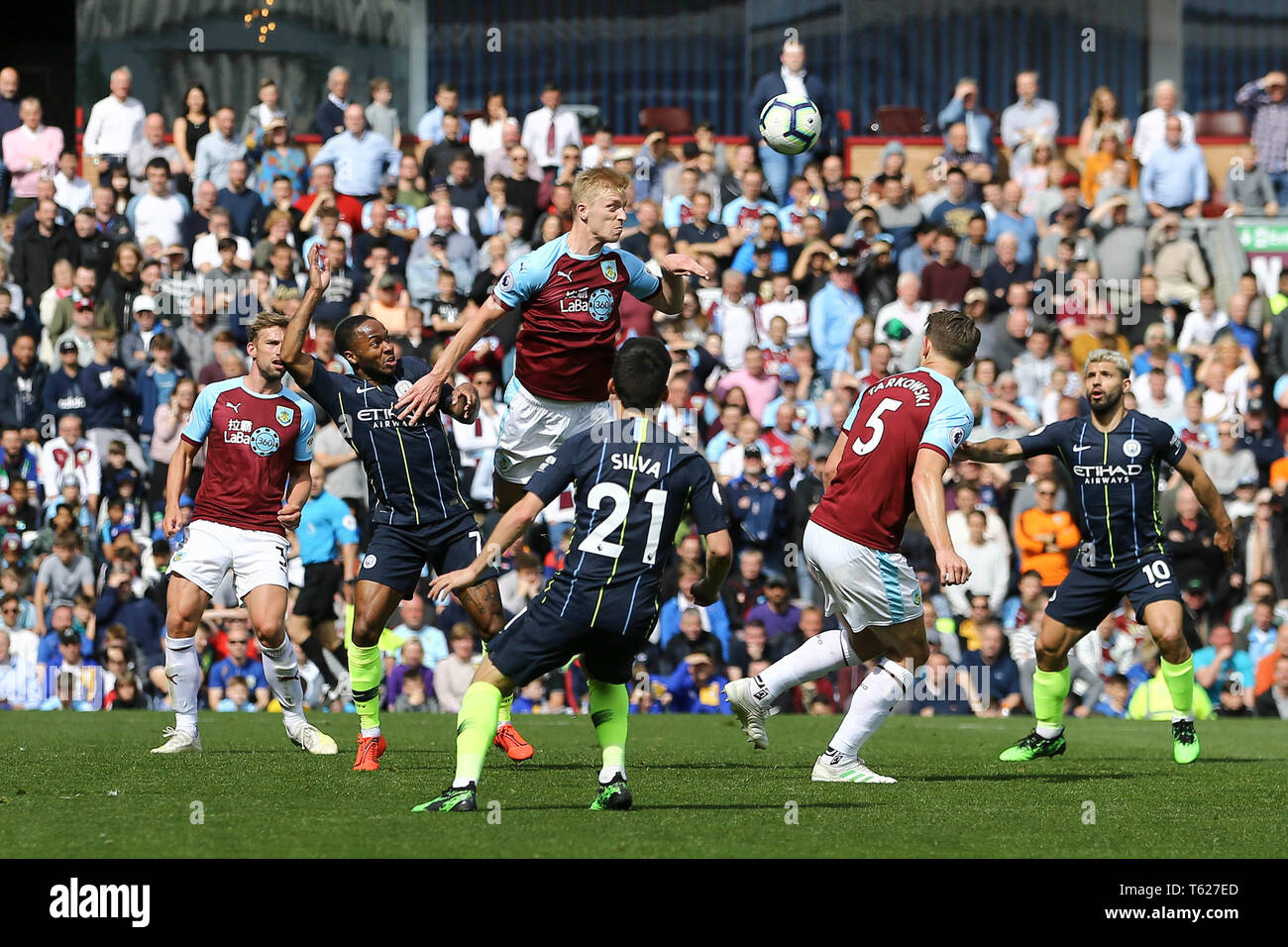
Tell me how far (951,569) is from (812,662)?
1.46 meters

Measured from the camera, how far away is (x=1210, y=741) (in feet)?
40.7

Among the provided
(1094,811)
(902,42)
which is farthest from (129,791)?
(902,42)

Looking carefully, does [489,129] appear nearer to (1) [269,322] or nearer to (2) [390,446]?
(1) [269,322]

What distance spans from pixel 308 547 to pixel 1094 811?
9.37 metres

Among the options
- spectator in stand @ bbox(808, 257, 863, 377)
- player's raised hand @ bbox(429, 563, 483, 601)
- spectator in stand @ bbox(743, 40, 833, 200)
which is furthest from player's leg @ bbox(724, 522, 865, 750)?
spectator in stand @ bbox(743, 40, 833, 200)

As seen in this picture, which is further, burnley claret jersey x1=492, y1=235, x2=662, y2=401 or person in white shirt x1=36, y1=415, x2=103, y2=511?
person in white shirt x1=36, y1=415, x2=103, y2=511

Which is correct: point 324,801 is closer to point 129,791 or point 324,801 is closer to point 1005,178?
point 129,791

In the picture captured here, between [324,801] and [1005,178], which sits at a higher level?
[1005,178]

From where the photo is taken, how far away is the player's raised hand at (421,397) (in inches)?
356

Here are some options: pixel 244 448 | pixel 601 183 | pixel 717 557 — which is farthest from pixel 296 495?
pixel 717 557

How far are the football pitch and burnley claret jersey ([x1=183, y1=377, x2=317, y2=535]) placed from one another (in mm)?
1406

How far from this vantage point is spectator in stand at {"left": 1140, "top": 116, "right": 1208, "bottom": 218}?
67.7 feet

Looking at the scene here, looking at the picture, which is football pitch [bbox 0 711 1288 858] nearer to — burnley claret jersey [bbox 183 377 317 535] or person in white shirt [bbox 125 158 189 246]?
burnley claret jersey [bbox 183 377 317 535]

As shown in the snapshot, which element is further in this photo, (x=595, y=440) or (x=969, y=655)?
(x=969, y=655)
